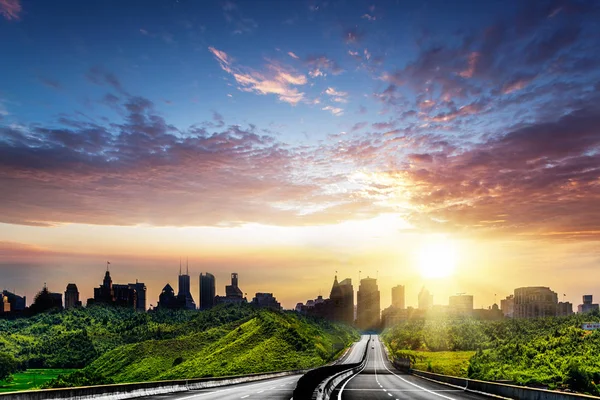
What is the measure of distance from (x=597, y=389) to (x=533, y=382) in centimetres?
605

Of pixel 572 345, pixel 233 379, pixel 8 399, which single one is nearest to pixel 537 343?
pixel 572 345

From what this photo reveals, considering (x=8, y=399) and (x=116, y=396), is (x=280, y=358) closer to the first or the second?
(x=116, y=396)

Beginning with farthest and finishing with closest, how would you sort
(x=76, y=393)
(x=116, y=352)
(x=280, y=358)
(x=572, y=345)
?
1. (x=116, y=352)
2. (x=280, y=358)
3. (x=572, y=345)
4. (x=76, y=393)

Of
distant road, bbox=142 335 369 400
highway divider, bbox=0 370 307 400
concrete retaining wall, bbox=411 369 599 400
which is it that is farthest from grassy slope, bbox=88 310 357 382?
concrete retaining wall, bbox=411 369 599 400

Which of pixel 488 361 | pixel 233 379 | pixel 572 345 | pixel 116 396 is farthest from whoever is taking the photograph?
pixel 488 361

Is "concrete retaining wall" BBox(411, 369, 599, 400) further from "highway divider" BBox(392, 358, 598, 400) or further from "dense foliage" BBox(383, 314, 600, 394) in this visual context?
"dense foliage" BBox(383, 314, 600, 394)

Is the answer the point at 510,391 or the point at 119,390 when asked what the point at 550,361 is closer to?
the point at 510,391

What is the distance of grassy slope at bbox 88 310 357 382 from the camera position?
424 feet

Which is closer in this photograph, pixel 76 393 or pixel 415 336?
pixel 76 393

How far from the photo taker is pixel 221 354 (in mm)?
144875

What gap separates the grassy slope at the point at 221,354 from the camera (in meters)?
129

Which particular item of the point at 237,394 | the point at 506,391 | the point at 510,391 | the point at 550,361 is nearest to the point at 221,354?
the point at 550,361

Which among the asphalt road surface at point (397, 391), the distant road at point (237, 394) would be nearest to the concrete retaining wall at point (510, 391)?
the asphalt road surface at point (397, 391)

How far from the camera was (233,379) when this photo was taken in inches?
2012
